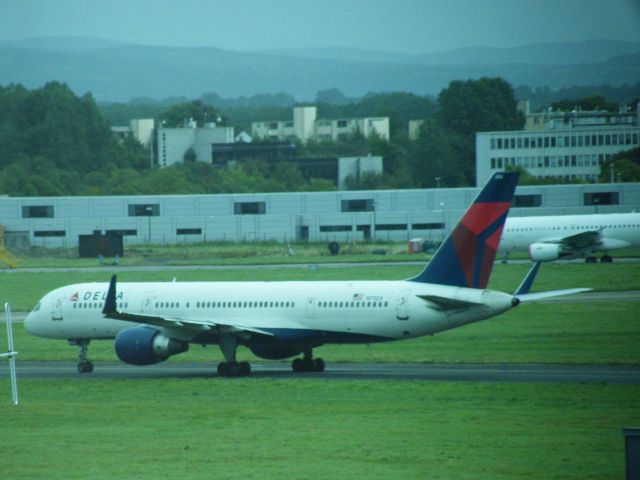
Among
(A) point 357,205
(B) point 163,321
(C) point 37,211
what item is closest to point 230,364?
(B) point 163,321

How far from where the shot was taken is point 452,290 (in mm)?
39562

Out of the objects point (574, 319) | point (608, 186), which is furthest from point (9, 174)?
point (574, 319)

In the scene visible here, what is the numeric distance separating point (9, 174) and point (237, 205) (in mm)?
69571

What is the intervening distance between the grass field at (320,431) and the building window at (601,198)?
82029 mm

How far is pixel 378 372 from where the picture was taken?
136 ft

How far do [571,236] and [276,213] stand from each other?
39.4 metres

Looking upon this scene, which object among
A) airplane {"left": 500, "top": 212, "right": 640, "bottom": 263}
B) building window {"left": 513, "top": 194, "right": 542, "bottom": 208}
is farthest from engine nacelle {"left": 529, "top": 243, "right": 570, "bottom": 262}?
building window {"left": 513, "top": 194, "right": 542, "bottom": 208}

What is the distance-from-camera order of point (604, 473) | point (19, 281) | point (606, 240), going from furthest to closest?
point (606, 240)
point (19, 281)
point (604, 473)

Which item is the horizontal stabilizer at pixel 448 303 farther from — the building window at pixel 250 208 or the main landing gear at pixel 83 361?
the building window at pixel 250 208

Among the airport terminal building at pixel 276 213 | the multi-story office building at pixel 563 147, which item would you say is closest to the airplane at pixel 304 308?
the airport terminal building at pixel 276 213

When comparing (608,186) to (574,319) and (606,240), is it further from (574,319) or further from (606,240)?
(574,319)

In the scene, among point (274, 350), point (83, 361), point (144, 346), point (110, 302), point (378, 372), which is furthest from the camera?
point (83, 361)

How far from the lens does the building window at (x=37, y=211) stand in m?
122

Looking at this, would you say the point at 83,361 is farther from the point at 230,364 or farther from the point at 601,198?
the point at 601,198
